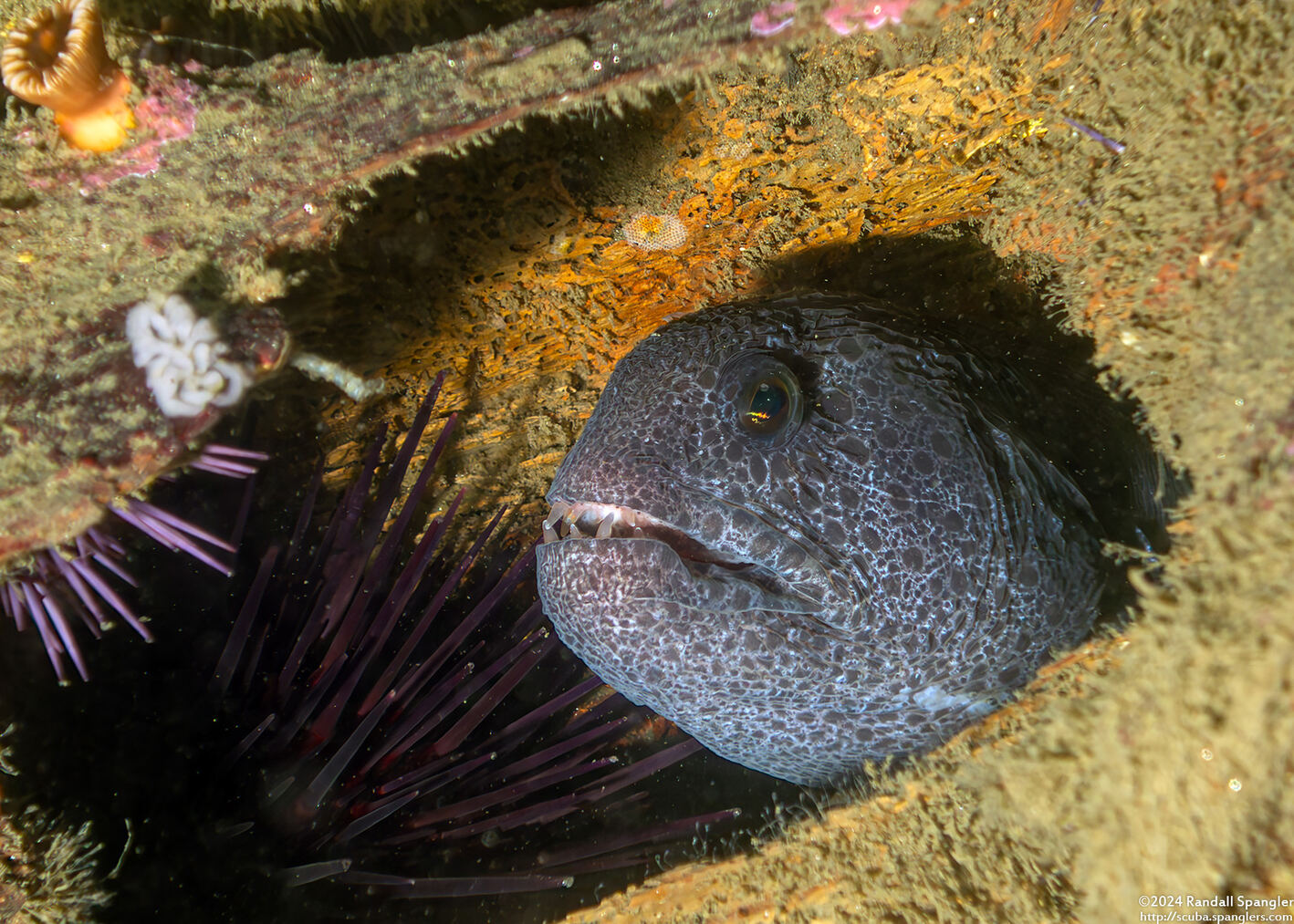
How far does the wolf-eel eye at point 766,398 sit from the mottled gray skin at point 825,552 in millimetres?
28

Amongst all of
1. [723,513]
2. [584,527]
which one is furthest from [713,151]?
[584,527]

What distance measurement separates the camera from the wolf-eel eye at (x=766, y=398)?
8.36 feet

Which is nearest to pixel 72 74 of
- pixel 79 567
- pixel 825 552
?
pixel 79 567

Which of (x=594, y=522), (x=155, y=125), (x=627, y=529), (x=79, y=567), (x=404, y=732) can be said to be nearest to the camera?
(x=155, y=125)

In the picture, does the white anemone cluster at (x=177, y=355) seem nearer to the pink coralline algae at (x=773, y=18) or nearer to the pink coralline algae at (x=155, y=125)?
the pink coralline algae at (x=155, y=125)

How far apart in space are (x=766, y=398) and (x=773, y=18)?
1.24m

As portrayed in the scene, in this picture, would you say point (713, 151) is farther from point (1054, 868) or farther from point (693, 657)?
point (1054, 868)

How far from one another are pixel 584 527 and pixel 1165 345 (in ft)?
6.92

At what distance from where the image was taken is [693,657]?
2490 millimetres

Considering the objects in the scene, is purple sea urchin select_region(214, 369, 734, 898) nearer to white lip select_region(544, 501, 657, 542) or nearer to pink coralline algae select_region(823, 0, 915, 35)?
white lip select_region(544, 501, 657, 542)

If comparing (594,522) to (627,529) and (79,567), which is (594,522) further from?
(79,567)

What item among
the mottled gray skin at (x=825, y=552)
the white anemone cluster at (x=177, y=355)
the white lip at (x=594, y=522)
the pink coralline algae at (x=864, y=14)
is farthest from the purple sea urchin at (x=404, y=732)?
the pink coralline algae at (x=864, y=14)

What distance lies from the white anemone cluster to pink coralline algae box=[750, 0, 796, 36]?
5.76ft

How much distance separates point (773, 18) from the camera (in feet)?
5.94
